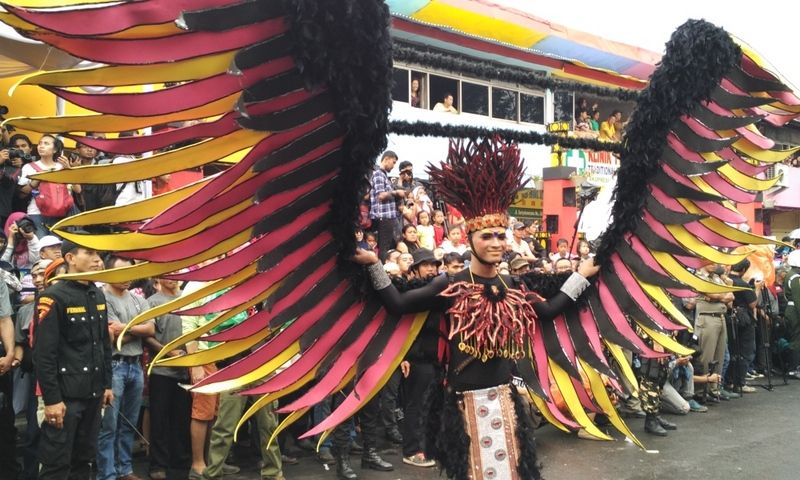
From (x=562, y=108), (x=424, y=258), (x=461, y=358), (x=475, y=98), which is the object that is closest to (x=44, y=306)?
(x=461, y=358)

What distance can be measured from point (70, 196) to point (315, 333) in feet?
13.7

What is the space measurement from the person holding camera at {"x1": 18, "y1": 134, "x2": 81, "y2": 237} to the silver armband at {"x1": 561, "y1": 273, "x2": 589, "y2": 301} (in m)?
4.50

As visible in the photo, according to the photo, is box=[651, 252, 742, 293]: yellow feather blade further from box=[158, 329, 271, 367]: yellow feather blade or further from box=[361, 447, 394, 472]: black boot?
Answer: box=[361, 447, 394, 472]: black boot

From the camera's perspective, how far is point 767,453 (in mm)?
6434

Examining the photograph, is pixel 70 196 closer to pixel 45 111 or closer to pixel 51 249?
pixel 51 249

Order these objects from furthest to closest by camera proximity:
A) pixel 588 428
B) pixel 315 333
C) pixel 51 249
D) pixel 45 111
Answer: pixel 45 111 < pixel 51 249 < pixel 588 428 < pixel 315 333

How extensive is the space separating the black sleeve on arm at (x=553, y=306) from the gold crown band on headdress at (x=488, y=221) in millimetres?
472

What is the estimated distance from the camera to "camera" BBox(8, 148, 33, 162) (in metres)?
6.40

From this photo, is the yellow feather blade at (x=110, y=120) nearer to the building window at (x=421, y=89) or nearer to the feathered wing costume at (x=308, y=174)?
the feathered wing costume at (x=308, y=174)

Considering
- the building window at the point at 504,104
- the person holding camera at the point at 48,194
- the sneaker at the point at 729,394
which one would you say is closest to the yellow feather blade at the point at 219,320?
the person holding camera at the point at 48,194

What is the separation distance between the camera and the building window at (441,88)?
577 inches

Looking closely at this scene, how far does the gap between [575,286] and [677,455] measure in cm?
382

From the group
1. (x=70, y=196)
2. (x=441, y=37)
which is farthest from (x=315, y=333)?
(x=441, y=37)

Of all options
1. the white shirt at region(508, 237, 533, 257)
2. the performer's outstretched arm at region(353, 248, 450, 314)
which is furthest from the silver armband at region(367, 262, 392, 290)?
the white shirt at region(508, 237, 533, 257)
